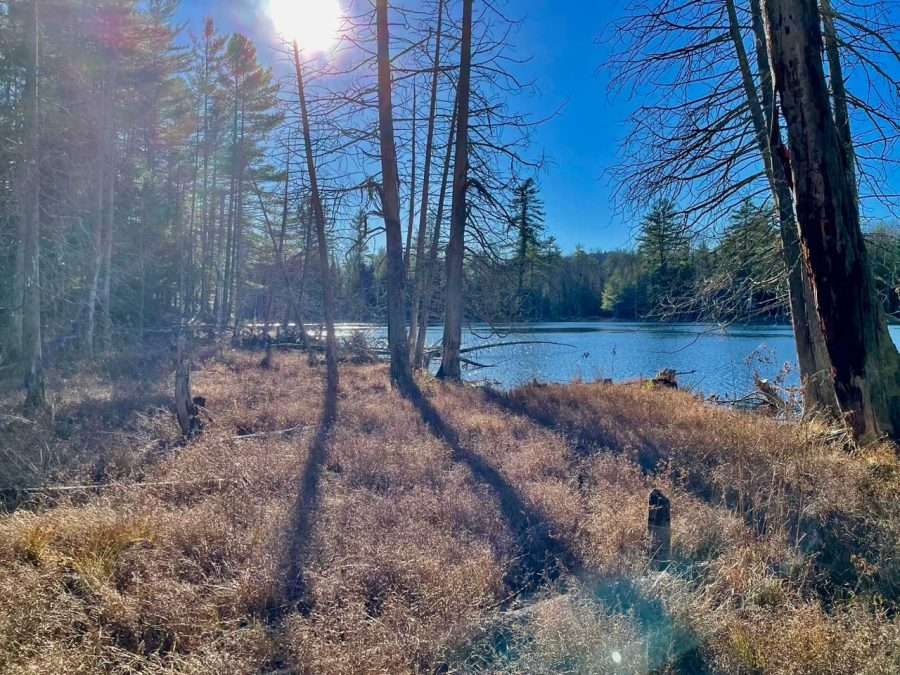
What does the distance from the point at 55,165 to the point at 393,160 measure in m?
10.3

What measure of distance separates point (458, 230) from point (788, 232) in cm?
613

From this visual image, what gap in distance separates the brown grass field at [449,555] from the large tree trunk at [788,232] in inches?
58.1

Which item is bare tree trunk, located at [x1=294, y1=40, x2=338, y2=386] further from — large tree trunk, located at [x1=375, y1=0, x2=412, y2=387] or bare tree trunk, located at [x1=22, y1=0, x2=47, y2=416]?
bare tree trunk, located at [x1=22, y1=0, x2=47, y2=416]

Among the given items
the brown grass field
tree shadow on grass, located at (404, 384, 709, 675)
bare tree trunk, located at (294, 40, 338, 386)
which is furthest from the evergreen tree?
bare tree trunk, located at (294, 40, 338, 386)

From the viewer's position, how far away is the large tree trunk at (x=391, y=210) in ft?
30.6

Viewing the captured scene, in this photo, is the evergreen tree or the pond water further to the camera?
the pond water

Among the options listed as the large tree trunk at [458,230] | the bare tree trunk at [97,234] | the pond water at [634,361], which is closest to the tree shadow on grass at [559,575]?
the large tree trunk at [458,230]

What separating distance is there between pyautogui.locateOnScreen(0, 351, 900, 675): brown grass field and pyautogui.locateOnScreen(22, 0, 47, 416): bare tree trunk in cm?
297

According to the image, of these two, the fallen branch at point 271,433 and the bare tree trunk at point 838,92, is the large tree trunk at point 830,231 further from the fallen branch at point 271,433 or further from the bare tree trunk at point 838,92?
the fallen branch at point 271,433

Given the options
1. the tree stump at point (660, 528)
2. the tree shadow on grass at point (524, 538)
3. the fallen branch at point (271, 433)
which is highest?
the tree stump at point (660, 528)

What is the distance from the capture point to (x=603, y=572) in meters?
2.81

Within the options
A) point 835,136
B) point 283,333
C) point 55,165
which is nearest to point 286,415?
point 835,136

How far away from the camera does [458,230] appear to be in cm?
1064

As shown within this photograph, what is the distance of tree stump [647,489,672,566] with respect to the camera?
2.98m
